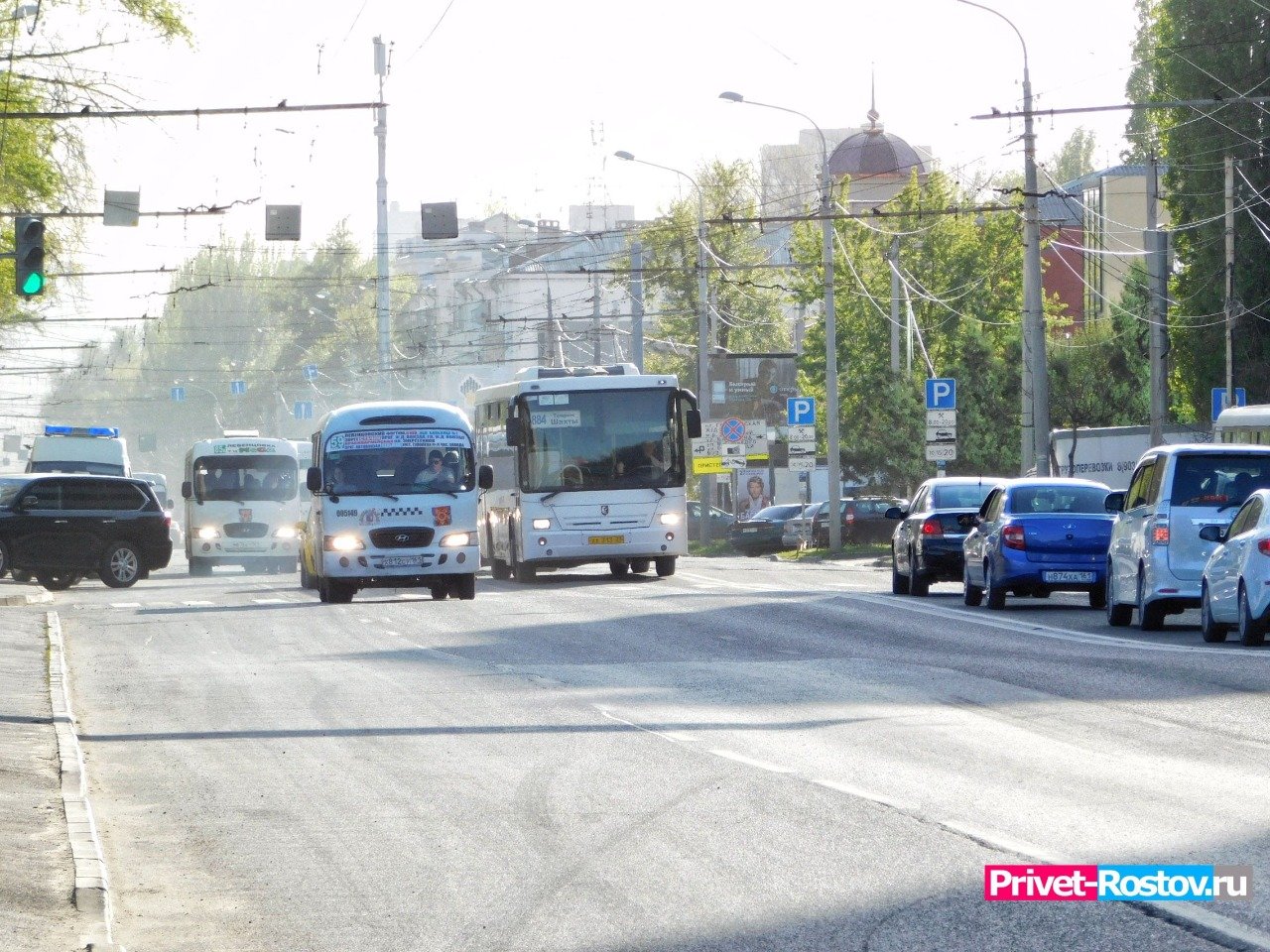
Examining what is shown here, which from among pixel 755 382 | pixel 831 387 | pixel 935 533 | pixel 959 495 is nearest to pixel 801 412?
pixel 831 387

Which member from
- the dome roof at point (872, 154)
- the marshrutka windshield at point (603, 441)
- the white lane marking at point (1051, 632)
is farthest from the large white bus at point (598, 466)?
the dome roof at point (872, 154)

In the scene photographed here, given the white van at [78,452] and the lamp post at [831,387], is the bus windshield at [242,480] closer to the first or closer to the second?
the white van at [78,452]

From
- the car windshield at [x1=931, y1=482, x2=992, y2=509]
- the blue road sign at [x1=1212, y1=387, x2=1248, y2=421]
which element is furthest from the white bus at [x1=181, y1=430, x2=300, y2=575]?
the car windshield at [x1=931, y1=482, x2=992, y2=509]

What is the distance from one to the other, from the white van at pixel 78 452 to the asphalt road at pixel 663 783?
30.4 metres

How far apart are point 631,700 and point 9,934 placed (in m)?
8.52

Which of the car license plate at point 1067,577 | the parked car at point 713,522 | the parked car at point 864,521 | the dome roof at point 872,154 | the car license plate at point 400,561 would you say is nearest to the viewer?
the car license plate at point 1067,577

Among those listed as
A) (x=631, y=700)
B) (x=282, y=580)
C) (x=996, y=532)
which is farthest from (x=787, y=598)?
(x=282, y=580)

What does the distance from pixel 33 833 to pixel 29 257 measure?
1842 centimetres

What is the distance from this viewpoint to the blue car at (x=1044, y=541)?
84.0 feet

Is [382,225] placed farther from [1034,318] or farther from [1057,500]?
[1057,500]

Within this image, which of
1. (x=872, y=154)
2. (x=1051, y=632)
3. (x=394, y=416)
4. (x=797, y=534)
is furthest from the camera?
(x=872, y=154)

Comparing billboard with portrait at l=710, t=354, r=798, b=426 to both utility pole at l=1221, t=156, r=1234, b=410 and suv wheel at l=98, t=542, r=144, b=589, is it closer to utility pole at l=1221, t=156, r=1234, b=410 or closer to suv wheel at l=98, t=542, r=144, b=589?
utility pole at l=1221, t=156, r=1234, b=410

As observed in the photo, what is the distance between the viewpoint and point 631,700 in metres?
15.5

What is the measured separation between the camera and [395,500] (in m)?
29.9
